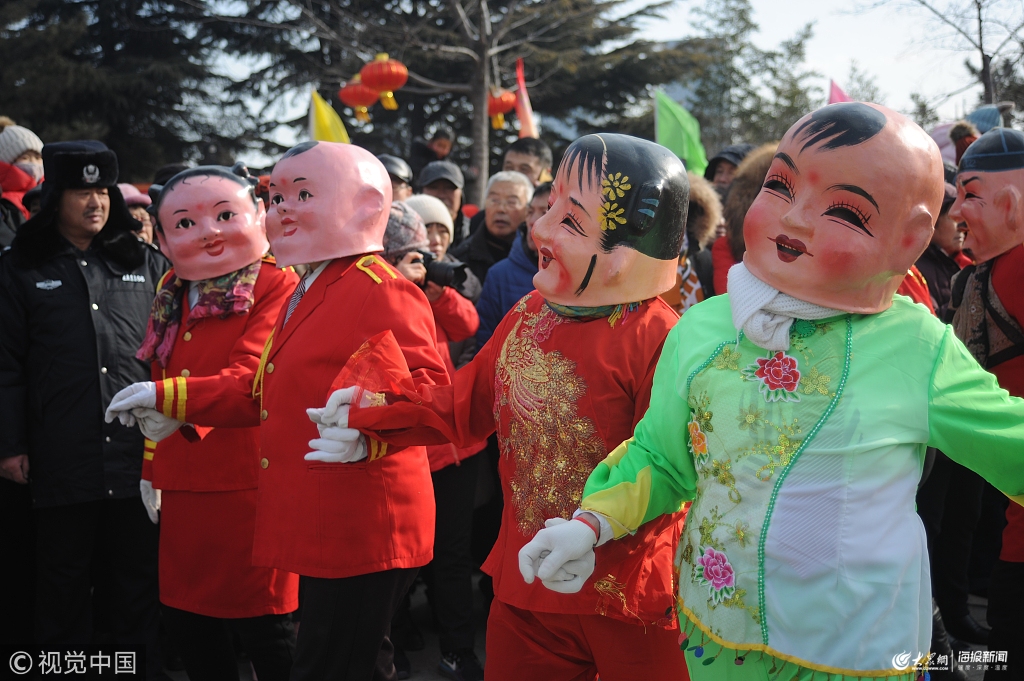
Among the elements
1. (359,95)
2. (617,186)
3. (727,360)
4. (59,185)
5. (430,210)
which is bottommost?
(359,95)

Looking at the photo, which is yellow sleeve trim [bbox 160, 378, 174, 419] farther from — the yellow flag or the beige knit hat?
the yellow flag

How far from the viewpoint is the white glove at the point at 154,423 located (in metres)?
2.88

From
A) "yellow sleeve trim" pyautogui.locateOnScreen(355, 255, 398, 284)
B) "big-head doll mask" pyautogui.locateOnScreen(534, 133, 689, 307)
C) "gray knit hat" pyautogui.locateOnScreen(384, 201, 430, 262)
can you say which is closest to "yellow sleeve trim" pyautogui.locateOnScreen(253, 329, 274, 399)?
"yellow sleeve trim" pyautogui.locateOnScreen(355, 255, 398, 284)

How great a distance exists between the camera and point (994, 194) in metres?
3.12

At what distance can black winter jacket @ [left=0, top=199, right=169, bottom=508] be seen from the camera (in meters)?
3.71

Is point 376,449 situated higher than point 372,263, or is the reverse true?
point 372,263

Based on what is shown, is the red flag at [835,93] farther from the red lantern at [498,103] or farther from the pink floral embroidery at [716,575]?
the red lantern at [498,103]

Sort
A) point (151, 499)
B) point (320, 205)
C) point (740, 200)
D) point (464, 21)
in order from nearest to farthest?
point (320, 205) → point (151, 499) → point (740, 200) → point (464, 21)

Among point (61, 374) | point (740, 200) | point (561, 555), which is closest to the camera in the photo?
point (561, 555)

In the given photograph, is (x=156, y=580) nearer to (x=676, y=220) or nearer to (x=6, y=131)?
(x=676, y=220)

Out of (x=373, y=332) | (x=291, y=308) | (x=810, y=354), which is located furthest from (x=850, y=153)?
(x=291, y=308)

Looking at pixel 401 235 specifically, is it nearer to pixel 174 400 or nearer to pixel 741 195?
pixel 174 400

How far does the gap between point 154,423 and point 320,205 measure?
0.92m

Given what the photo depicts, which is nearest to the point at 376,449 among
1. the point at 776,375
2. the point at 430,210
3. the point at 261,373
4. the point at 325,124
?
the point at 261,373
